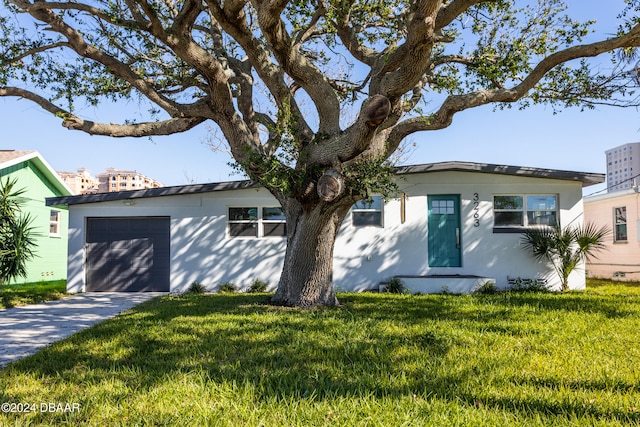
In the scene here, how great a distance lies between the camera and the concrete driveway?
5363 millimetres

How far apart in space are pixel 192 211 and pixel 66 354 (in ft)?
24.5

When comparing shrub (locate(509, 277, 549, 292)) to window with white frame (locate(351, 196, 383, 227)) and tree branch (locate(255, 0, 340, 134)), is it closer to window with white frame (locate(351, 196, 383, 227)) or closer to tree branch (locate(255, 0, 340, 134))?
window with white frame (locate(351, 196, 383, 227))

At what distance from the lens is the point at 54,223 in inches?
685

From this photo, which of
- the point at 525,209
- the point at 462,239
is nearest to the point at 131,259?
the point at 462,239

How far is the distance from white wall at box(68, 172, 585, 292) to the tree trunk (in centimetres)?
367

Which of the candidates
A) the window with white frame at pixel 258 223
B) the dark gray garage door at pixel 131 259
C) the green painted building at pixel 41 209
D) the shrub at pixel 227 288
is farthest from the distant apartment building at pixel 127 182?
the shrub at pixel 227 288

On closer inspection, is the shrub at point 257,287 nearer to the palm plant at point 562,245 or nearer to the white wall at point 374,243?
the white wall at point 374,243

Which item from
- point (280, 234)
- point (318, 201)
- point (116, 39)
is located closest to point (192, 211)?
point (280, 234)

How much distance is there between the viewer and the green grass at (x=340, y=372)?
9.62 feet

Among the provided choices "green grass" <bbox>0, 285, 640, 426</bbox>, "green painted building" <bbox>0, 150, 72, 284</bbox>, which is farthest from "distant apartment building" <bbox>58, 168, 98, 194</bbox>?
"green grass" <bbox>0, 285, 640, 426</bbox>

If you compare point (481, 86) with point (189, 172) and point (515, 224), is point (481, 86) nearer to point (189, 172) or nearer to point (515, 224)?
point (515, 224)

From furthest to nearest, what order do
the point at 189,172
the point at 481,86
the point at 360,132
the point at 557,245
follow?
the point at 189,172 < the point at 557,245 < the point at 481,86 < the point at 360,132

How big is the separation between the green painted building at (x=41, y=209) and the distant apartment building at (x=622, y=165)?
20.3m

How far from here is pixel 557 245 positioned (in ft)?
35.1
